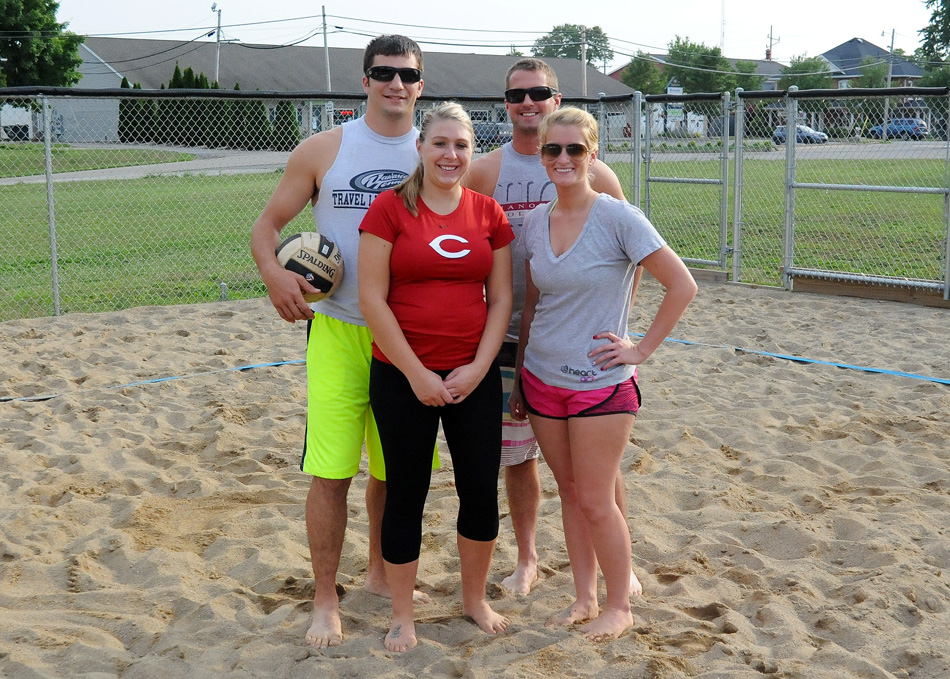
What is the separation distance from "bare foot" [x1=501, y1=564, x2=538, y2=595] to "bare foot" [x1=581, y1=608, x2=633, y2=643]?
1.47ft

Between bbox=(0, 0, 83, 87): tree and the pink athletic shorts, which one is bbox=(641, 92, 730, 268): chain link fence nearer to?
the pink athletic shorts

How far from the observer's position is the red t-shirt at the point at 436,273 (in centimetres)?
282

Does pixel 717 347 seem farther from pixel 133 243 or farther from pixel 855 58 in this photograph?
pixel 855 58

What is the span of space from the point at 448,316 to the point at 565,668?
1208mm

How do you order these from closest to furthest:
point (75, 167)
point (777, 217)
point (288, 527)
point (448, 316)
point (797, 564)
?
1. point (448, 316)
2. point (797, 564)
3. point (288, 527)
4. point (777, 217)
5. point (75, 167)

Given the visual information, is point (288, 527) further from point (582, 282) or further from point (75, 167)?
point (75, 167)

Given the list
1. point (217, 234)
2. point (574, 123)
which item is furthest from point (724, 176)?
point (574, 123)

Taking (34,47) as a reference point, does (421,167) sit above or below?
below

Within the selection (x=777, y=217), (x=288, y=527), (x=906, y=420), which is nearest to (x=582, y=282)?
(x=288, y=527)

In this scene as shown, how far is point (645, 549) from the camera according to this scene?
12.7ft

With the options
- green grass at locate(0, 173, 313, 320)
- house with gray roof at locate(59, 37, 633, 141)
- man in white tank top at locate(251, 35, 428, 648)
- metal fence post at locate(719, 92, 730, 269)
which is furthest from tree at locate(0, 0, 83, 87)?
man in white tank top at locate(251, 35, 428, 648)

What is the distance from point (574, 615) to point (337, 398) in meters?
1.15

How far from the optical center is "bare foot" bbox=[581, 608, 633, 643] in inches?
121

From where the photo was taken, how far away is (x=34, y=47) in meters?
35.7
